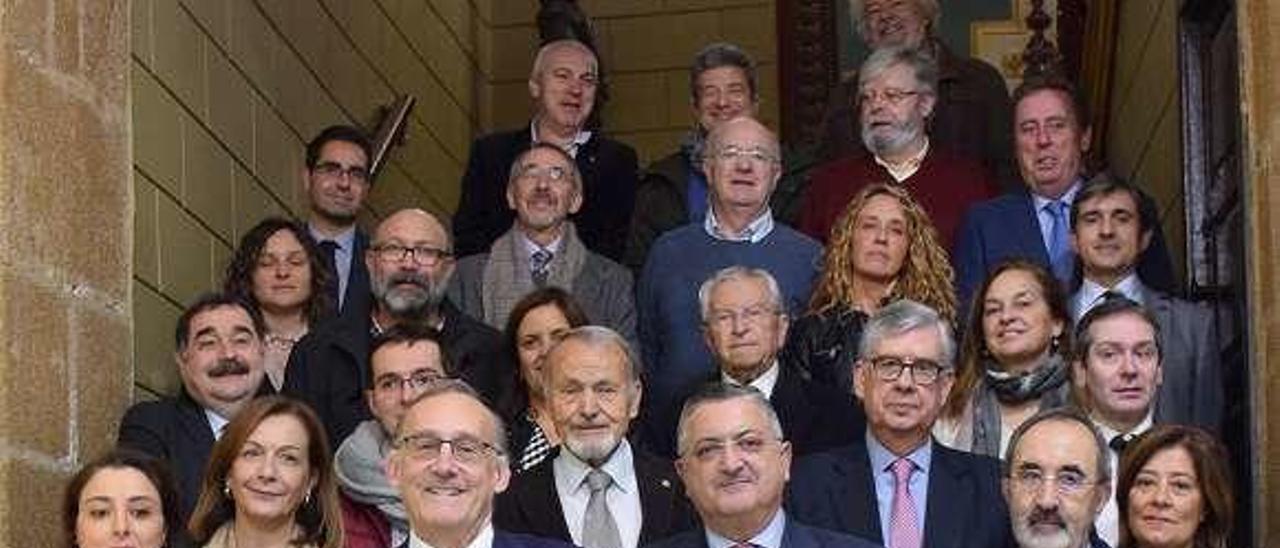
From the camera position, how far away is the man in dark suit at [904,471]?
6105mm

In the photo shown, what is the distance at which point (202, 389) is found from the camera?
272 inches

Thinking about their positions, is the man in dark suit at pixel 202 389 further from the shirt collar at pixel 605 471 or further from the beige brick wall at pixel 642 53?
the beige brick wall at pixel 642 53

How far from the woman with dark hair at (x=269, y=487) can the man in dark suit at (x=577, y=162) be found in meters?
2.78

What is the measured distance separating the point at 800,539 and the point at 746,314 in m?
1.16

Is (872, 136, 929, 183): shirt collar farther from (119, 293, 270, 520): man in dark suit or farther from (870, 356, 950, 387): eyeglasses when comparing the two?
(119, 293, 270, 520): man in dark suit

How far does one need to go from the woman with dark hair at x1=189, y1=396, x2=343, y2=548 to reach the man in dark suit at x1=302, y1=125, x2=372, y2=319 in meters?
2.11

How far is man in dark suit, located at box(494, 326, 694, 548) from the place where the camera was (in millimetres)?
6176

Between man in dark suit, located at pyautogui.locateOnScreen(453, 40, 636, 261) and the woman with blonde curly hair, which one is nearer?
the woman with blonde curly hair

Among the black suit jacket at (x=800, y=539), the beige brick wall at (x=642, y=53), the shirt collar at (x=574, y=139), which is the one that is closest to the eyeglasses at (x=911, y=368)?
Answer: the black suit jacket at (x=800, y=539)

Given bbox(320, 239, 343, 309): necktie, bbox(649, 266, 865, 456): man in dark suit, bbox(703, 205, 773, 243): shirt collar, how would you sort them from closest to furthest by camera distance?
bbox(649, 266, 865, 456): man in dark suit < bbox(703, 205, 773, 243): shirt collar < bbox(320, 239, 343, 309): necktie

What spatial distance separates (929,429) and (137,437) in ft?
6.53

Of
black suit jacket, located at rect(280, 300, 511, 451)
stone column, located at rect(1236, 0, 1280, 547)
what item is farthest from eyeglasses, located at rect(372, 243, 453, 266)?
stone column, located at rect(1236, 0, 1280, 547)

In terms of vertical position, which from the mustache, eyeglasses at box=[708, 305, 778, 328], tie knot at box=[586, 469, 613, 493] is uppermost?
eyeglasses at box=[708, 305, 778, 328]

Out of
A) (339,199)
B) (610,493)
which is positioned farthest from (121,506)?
(339,199)
